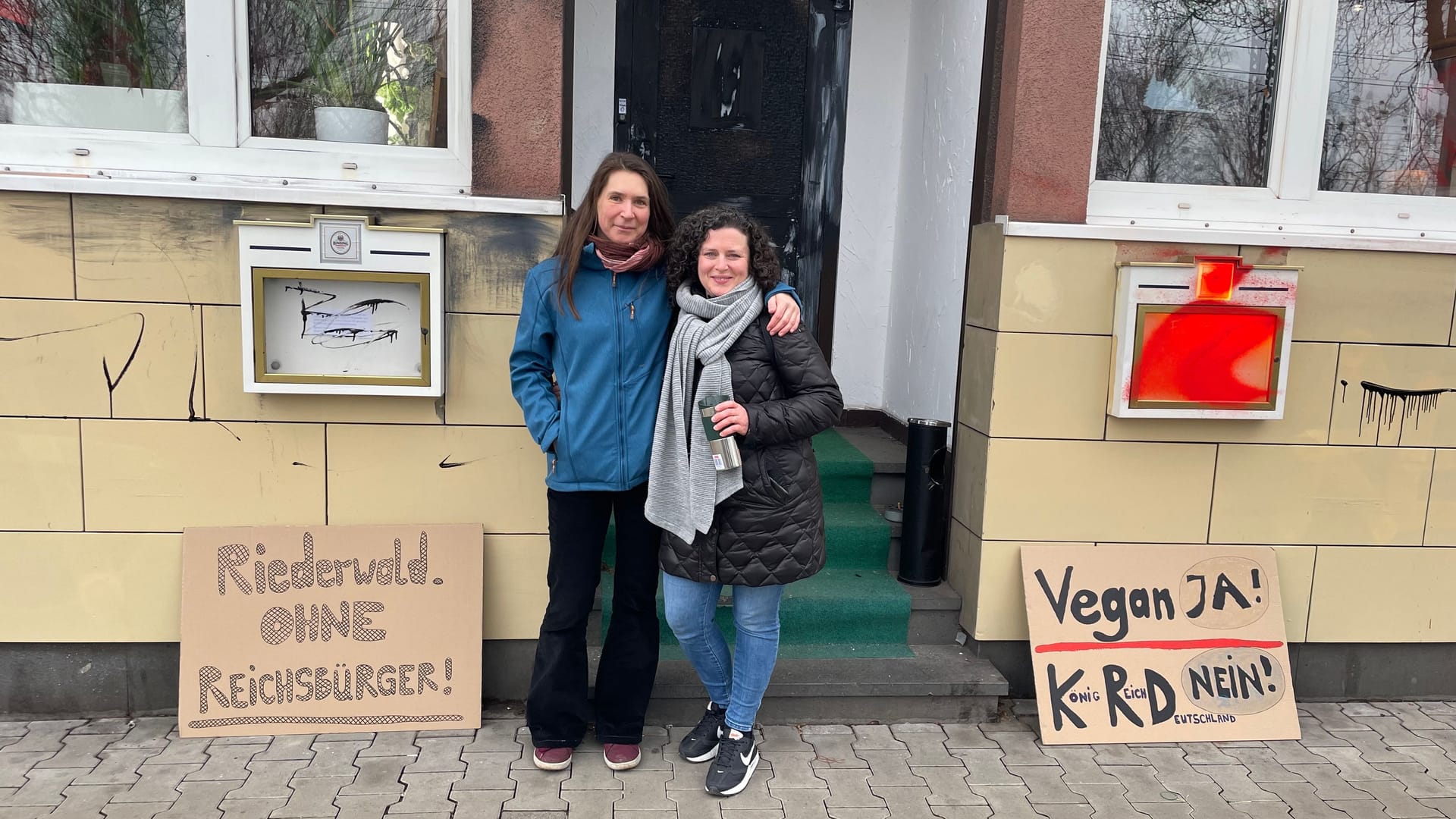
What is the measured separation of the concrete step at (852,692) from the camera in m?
3.12

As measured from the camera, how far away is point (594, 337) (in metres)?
2.61

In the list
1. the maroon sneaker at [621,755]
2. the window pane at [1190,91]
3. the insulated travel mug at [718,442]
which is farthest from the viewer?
the window pane at [1190,91]

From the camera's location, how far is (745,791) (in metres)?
2.75

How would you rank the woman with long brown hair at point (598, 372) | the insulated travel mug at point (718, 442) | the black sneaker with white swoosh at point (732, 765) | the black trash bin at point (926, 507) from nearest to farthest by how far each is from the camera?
the insulated travel mug at point (718, 442)
the woman with long brown hair at point (598, 372)
the black sneaker with white swoosh at point (732, 765)
the black trash bin at point (926, 507)

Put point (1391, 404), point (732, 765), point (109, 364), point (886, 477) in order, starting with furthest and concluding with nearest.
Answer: point (886, 477) < point (1391, 404) < point (109, 364) < point (732, 765)

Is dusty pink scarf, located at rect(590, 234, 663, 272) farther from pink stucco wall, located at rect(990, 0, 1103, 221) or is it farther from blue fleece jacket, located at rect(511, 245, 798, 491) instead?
pink stucco wall, located at rect(990, 0, 1103, 221)

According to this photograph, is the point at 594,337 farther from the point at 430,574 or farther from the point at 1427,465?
the point at 1427,465

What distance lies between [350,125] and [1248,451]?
3385 mm

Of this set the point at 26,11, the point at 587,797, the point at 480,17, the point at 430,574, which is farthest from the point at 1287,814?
the point at 26,11

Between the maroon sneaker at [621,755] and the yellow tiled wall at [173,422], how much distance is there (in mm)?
736

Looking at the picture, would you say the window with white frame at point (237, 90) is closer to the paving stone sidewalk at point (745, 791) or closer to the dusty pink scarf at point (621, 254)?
the dusty pink scarf at point (621, 254)

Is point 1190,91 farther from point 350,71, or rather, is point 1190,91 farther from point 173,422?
point 173,422

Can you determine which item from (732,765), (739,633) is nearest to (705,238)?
(739,633)

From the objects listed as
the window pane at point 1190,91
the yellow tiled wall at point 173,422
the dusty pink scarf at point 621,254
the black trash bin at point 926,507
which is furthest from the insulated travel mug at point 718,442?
the window pane at point 1190,91
